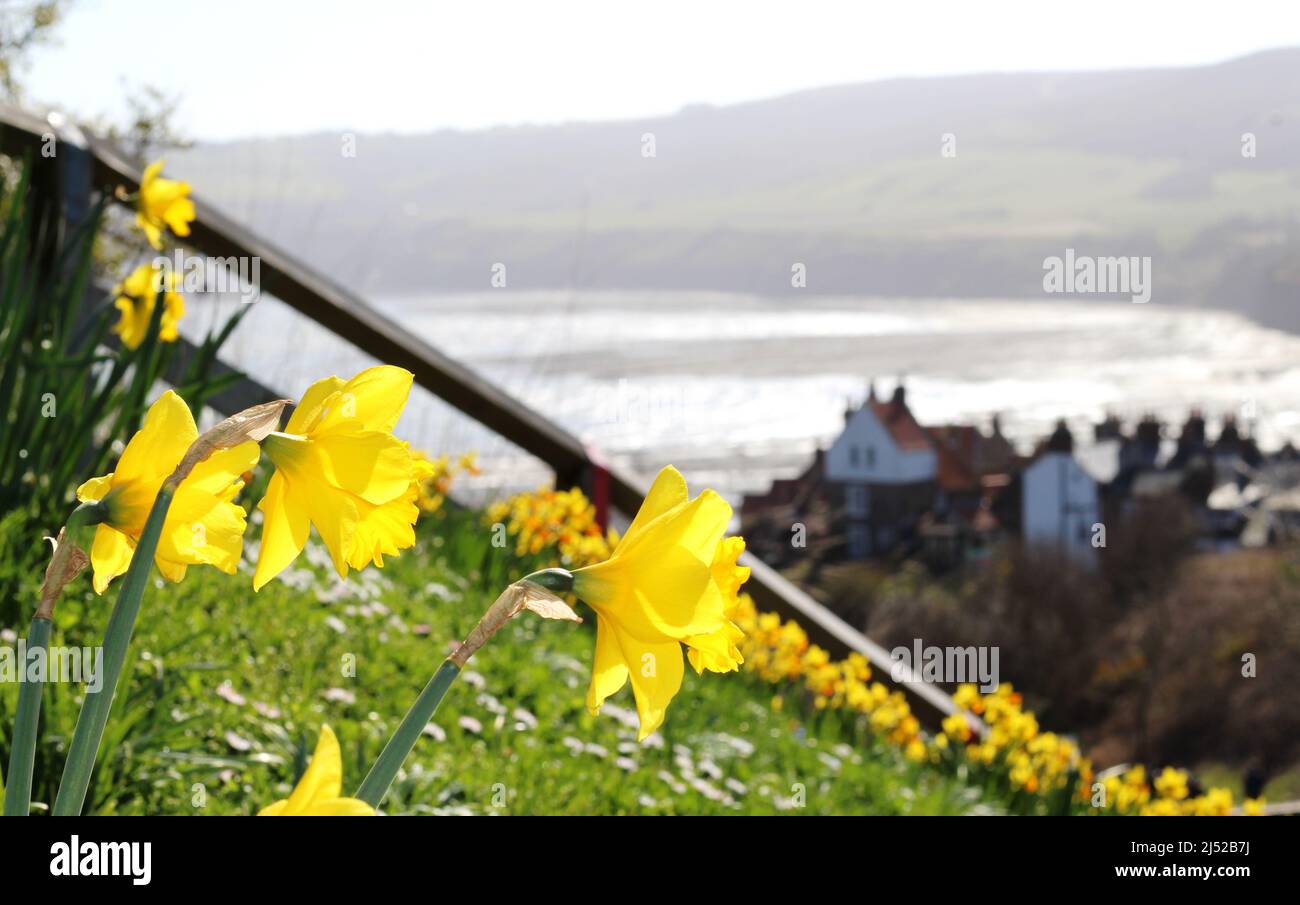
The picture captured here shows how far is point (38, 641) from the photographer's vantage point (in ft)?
2.22

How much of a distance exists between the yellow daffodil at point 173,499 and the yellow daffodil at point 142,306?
159cm

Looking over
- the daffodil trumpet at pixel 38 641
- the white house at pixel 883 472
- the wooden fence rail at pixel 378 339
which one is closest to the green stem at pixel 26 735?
the daffodil trumpet at pixel 38 641

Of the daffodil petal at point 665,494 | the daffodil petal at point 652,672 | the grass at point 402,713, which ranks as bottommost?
the grass at point 402,713

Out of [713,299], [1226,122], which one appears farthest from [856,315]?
[1226,122]

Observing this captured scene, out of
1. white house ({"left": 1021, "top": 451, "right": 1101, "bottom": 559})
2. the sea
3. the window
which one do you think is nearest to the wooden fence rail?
the sea

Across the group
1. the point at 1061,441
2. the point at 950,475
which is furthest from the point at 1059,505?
the point at 950,475

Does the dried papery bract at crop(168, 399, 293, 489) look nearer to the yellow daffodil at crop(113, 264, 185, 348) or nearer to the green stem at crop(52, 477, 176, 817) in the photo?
the green stem at crop(52, 477, 176, 817)

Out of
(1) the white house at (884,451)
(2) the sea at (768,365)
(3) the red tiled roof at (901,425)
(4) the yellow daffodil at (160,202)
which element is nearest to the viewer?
(4) the yellow daffodil at (160,202)

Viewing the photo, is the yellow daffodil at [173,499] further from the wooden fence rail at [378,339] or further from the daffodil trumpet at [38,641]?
the wooden fence rail at [378,339]

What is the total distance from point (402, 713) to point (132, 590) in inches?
58.0

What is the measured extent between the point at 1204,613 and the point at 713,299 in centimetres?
1413

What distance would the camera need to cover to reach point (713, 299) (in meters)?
30.8

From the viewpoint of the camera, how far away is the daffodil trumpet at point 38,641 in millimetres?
665

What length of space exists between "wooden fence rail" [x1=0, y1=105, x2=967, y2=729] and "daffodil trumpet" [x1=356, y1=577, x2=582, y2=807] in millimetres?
2235
